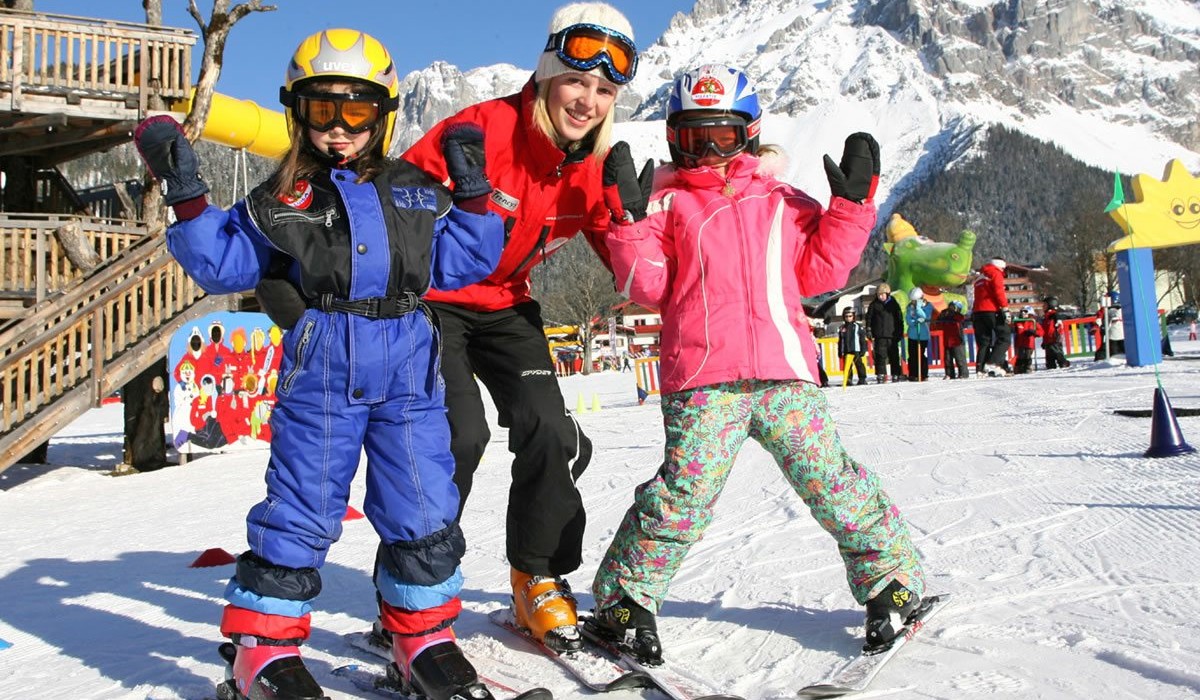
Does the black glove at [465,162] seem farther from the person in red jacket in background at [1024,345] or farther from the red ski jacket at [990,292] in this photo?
the person in red jacket in background at [1024,345]

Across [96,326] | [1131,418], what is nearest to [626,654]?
[1131,418]

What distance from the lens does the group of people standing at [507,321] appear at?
8.00 ft

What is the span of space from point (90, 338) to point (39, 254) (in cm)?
174

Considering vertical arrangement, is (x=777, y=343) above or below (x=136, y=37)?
below

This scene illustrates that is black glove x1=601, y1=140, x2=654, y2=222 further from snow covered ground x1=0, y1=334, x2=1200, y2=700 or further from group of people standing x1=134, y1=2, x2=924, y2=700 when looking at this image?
snow covered ground x1=0, y1=334, x2=1200, y2=700

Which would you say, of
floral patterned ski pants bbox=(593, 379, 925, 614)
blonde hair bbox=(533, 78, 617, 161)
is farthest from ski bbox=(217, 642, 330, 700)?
blonde hair bbox=(533, 78, 617, 161)

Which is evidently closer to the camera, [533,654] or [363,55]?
[363,55]

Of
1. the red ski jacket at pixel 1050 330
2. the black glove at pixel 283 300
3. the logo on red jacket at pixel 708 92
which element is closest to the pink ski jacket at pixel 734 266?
the logo on red jacket at pixel 708 92

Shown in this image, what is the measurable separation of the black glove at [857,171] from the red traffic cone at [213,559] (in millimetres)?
3434

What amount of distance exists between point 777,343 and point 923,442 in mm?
4807

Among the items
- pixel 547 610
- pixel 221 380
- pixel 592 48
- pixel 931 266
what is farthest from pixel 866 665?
pixel 931 266

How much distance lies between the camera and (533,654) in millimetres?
2949

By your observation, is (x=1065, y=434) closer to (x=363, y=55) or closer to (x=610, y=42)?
(x=610, y=42)

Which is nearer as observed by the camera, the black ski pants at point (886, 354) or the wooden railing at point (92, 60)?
the wooden railing at point (92, 60)
